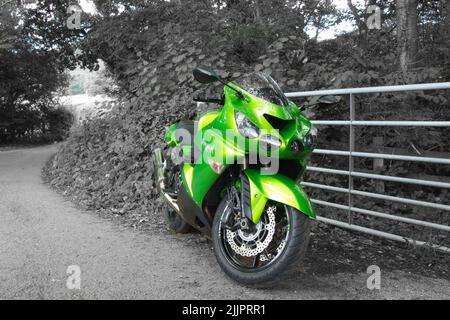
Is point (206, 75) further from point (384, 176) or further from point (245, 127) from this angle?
point (384, 176)

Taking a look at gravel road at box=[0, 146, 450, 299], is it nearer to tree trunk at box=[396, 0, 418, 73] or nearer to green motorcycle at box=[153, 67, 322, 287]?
green motorcycle at box=[153, 67, 322, 287]

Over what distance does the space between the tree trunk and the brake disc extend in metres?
4.73

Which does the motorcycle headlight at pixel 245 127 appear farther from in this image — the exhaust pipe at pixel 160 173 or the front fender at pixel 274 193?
the exhaust pipe at pixel 160 173

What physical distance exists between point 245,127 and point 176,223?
6.41ft

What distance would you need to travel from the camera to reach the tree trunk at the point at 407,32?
729 cm

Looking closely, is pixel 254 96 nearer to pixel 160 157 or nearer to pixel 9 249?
pixel 160 157

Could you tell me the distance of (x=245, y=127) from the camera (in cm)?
343

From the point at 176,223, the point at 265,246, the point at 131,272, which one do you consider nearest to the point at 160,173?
the point at 176,223

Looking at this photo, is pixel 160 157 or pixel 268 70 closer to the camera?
pixel 160 157

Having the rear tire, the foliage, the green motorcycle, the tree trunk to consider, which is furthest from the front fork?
the foliage

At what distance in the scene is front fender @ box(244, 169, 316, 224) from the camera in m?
3.27

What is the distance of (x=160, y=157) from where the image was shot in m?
5.33

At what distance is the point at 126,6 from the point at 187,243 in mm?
8684

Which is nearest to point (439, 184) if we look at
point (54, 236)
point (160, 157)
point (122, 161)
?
point (160, 157)
